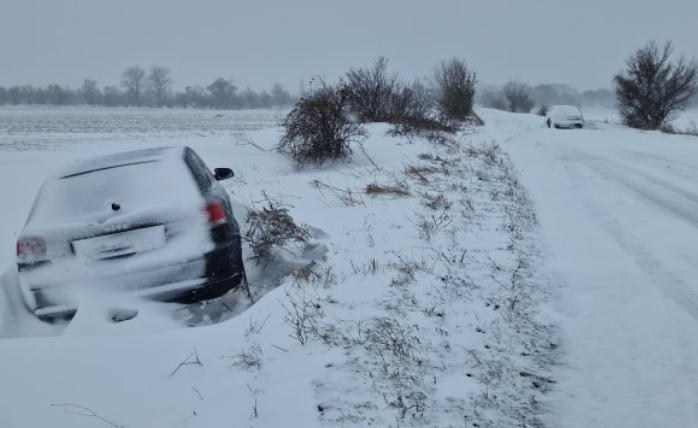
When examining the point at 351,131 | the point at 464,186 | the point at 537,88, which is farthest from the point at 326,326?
the point at 537,88

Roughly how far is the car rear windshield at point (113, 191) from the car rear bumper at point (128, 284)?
51cm

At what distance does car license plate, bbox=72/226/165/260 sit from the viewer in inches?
154

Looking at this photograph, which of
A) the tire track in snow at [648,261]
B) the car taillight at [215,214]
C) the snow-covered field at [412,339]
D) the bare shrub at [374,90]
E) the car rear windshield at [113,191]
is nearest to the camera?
the snow-covered field at [412,339]

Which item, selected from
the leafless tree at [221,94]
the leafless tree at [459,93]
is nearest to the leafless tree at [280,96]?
the leafless tree at [221,94]

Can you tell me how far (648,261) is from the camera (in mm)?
4926

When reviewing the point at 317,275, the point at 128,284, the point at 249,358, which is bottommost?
the point at 249,358

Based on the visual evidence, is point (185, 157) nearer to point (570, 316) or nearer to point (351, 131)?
point (570, 316)

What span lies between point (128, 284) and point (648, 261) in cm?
492

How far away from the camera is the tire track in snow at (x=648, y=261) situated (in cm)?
401

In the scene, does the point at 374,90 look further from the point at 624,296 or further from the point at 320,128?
the point at 624,296

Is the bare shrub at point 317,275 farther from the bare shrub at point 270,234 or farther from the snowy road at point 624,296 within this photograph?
the snowy road at point 624,296

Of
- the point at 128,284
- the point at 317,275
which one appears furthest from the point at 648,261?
the point at 128,284

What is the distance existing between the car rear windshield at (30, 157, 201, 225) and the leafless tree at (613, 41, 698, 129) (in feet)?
91.6

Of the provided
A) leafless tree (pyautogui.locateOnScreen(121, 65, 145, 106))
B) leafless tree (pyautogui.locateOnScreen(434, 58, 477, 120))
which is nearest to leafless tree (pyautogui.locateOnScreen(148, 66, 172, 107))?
leafless tree (pyautogui.locateOnScreen(121, 65, 145, 106))
